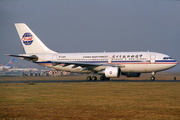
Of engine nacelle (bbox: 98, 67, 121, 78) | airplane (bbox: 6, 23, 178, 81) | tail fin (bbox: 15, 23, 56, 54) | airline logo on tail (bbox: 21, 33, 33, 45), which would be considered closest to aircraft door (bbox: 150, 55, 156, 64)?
airplane (bbox: 6, 23, 178, 81)

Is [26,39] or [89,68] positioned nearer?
[89,68]

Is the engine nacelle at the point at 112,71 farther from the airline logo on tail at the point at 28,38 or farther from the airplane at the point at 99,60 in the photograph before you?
the airline logo on tail at the point at 28,38

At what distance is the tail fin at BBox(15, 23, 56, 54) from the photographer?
46.7m

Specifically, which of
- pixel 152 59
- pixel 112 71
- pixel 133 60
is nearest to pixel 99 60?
pixel 112 71

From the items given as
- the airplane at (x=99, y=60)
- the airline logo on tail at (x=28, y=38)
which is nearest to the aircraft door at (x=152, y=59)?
the airplane at (x=99, y=60)

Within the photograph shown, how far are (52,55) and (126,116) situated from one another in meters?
34.4

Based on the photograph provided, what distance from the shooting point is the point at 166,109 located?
1384 centimetres

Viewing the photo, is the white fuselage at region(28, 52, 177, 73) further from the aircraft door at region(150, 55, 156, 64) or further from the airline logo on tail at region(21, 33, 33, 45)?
the airline logo on tail at region(21, 33, 33, 45)

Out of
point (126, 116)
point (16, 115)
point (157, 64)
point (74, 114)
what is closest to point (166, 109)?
point (126, 116)

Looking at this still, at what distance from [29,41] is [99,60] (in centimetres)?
1290

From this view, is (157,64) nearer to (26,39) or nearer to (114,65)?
(114,65)

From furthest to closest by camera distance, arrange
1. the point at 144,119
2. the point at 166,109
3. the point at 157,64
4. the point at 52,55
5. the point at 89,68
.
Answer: the point at 52,55, the point at 89,68, the point at 157,64, the point at 166,109, the point at 144,119

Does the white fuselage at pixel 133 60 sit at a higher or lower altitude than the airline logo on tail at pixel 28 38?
lower

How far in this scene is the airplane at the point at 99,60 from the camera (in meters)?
39.2
